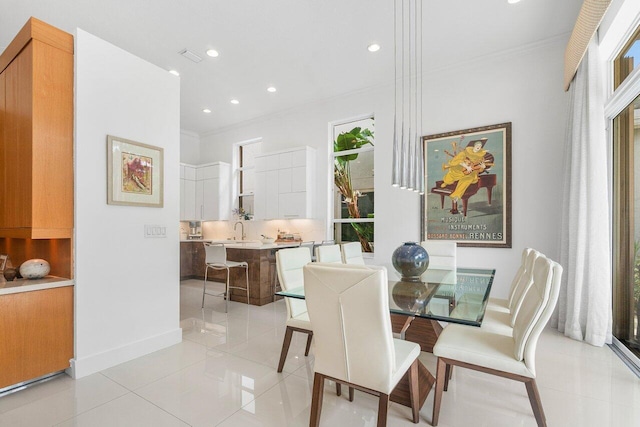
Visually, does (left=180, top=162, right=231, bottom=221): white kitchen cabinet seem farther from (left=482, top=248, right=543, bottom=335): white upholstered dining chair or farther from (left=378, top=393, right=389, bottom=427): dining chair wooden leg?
(left=378, top=393, right=389, bottom=427): dining chair wooden leg

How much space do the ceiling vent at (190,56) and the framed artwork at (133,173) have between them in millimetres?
1669

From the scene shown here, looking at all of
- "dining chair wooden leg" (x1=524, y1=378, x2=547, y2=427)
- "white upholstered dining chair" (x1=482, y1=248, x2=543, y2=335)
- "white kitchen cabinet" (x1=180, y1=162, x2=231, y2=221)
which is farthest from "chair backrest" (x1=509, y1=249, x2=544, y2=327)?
"white kitchen cabinet" (x1=180, y1=162, x2=231, y2=221)

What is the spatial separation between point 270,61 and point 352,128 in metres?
1.85

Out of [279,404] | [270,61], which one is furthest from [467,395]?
[270,61]

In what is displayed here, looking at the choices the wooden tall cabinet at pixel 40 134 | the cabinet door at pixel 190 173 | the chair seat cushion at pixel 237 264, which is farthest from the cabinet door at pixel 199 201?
the wooden tall cabinet at pixel 40 134

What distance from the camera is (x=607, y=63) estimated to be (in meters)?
2.98

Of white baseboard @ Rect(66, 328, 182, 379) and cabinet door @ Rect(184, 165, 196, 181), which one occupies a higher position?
cabinet door @ Rect(184, 165, 196, 181)

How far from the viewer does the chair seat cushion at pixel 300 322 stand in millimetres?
2320

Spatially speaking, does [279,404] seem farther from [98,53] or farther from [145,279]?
[98,53]

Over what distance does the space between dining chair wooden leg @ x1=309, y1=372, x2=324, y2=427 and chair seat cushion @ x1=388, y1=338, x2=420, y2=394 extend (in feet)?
1.25

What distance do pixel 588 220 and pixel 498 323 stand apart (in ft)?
5.44

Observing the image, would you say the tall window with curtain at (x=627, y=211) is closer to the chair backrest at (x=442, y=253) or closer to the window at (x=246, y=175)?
the chair backrest at (x=442, y=253)

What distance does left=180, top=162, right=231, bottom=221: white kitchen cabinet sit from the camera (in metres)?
6.72

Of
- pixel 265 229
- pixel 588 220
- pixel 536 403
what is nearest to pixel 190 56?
pixel 265 229
